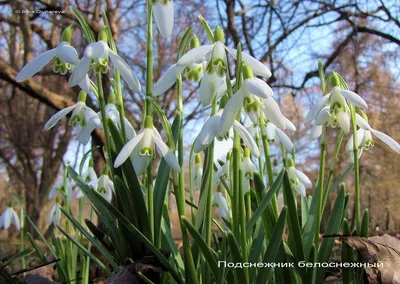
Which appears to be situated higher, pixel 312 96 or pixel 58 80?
pixel 58 80

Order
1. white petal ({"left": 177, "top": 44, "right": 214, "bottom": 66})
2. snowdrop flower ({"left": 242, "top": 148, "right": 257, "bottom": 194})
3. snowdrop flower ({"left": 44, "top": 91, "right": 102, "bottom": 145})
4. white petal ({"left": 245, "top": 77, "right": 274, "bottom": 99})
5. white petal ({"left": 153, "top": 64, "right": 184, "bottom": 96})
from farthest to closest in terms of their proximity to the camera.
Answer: snowdrop flower ({"left": 242, "top": 148, "right": 257, "bottom": 194}) < snowdrop flower ({"left": 44, "top": 91, "right": 102, "bottom": 145}) < white petal ({"left": 153, "top": 64, "right": 184, "bottom": 96}) < white petal ({"left": 177, "top": 44, "right": 214, "bottom": 66}) < white petal ({"left": 245, "top": 77, "right": 274, "bottom": 99})

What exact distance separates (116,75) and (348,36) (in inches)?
248

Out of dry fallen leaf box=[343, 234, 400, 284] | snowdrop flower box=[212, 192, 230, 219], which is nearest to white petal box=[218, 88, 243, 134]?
dry fallen leaf box=[343, 234, 400, 284]

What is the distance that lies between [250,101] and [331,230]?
1.58ft

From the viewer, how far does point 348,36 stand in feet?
21.9

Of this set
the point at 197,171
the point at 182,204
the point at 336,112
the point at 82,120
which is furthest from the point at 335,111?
the point at 82,120

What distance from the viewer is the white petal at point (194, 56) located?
935 millimetres

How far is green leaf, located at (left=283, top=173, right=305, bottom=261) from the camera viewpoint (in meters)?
1.04

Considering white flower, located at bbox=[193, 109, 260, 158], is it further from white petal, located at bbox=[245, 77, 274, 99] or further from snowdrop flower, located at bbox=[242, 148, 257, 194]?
snowdrop flower, located at bbox=[242, 148, 257, 194]

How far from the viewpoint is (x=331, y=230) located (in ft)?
3.75

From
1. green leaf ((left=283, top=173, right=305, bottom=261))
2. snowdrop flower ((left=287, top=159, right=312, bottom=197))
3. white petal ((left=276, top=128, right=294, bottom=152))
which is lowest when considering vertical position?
green leaf ((left=283, top=173, right=305, bottom=261))

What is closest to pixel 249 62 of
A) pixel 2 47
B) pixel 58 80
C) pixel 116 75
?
pixel 116 75

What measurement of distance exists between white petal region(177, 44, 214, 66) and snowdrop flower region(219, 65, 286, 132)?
11cm

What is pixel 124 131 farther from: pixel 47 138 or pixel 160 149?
pixel 47 138
